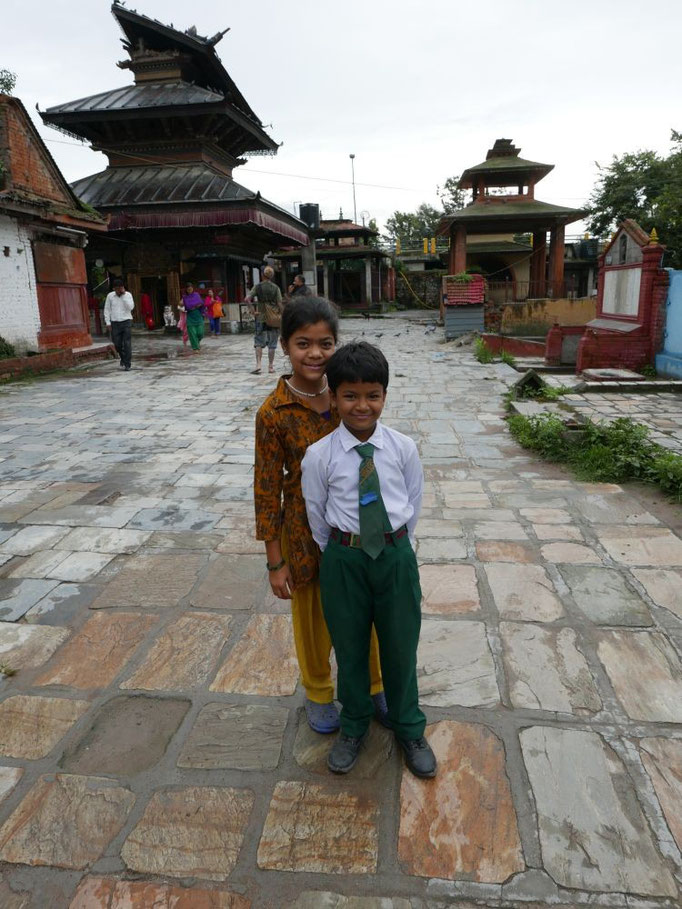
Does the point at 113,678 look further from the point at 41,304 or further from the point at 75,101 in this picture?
the point at 75,101

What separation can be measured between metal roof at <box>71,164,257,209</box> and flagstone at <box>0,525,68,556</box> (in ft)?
55.0

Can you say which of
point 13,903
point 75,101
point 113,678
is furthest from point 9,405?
point 75,101

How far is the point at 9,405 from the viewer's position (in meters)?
9.23

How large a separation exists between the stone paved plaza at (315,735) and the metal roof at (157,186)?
1675 cm

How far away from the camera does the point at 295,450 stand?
2.20 metres

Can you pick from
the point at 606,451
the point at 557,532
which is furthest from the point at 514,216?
the point at 557,532

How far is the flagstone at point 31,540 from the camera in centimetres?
414

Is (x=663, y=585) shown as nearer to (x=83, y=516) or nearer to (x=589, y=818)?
(x=589, y=818)

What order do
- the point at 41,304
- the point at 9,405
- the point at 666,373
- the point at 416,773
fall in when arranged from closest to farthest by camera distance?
the point at 416,773
the point at 9,405
the point at 666,373
the point at 41,304

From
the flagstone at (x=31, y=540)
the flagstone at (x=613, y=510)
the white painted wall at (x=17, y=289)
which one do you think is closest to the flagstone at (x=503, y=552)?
the flagstone at (x=613, y=510)

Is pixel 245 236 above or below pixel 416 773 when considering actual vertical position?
above

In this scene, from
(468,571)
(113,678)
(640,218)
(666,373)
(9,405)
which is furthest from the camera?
(640,218)

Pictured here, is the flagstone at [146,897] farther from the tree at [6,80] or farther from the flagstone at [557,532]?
the tree at [6,80]

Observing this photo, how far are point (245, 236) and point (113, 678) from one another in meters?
21.2
